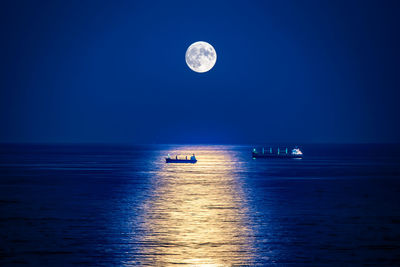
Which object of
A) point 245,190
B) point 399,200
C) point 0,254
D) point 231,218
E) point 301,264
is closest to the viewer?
point 301,264

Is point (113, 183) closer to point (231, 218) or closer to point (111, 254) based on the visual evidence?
point (231, 218)

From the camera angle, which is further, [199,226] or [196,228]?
[199,226]

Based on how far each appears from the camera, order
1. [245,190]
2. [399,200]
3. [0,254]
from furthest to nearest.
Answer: [245,190] < [399,200] < [0,254]

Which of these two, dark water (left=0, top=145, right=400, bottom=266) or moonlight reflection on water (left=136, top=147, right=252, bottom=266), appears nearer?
moonlight reflection on water (left=136, top=147, right=252, bottom=266)

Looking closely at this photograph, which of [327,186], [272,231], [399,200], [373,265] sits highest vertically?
[327,186]

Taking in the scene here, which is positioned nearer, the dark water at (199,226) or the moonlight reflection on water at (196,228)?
the moonlight reflection on water at (196,228)

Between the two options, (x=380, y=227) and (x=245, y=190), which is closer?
(x=380, y=227)

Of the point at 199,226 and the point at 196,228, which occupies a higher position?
the point at 199,226

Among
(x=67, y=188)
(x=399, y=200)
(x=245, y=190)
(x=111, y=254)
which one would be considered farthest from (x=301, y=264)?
(x=67, y=188)

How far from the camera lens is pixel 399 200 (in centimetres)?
6338

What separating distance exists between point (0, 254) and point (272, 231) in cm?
1902

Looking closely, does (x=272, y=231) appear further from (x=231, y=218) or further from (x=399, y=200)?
(x=399, y=200)

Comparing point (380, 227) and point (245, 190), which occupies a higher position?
point (245, 190)

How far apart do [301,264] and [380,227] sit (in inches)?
591
